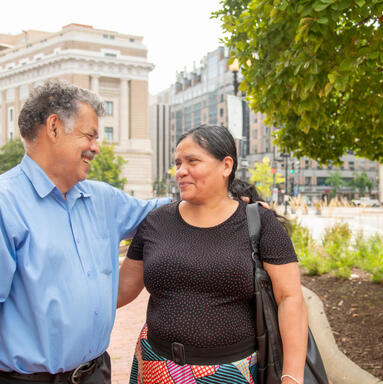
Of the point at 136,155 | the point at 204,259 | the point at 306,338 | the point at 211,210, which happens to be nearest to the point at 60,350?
the point at 204,259

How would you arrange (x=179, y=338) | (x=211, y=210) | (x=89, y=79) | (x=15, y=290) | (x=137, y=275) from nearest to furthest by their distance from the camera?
(x=15, y=290) < (x=179, y=338) < (x=211, y=210) < (x=137, y=275) < (x=89, y=79)

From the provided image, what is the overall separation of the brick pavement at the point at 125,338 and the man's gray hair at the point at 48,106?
10.5 ft

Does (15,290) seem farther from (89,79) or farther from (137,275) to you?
(89,79)

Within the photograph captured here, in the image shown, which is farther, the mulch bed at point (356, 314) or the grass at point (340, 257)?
the grass at point (340, 257)

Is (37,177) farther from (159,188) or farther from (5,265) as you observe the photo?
(159,188)

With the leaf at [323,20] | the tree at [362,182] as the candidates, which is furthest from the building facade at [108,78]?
the leaf at [323,20]

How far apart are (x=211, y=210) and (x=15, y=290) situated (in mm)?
1009

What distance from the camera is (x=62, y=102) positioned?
2.23m

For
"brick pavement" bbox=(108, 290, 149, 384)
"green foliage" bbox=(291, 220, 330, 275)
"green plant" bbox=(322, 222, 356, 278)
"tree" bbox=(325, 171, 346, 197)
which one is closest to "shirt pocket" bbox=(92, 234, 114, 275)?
"brick pavement" bbox=(108, 290, 149, 384)

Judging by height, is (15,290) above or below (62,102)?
below

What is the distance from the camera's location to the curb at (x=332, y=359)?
3.91 meters

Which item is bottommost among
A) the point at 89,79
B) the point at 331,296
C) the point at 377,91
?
the point at 331,296

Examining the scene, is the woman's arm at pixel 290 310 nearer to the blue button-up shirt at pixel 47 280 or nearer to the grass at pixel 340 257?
the blue button-up shirt at pixel 47 280

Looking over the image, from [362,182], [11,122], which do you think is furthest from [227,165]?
[362,182]
